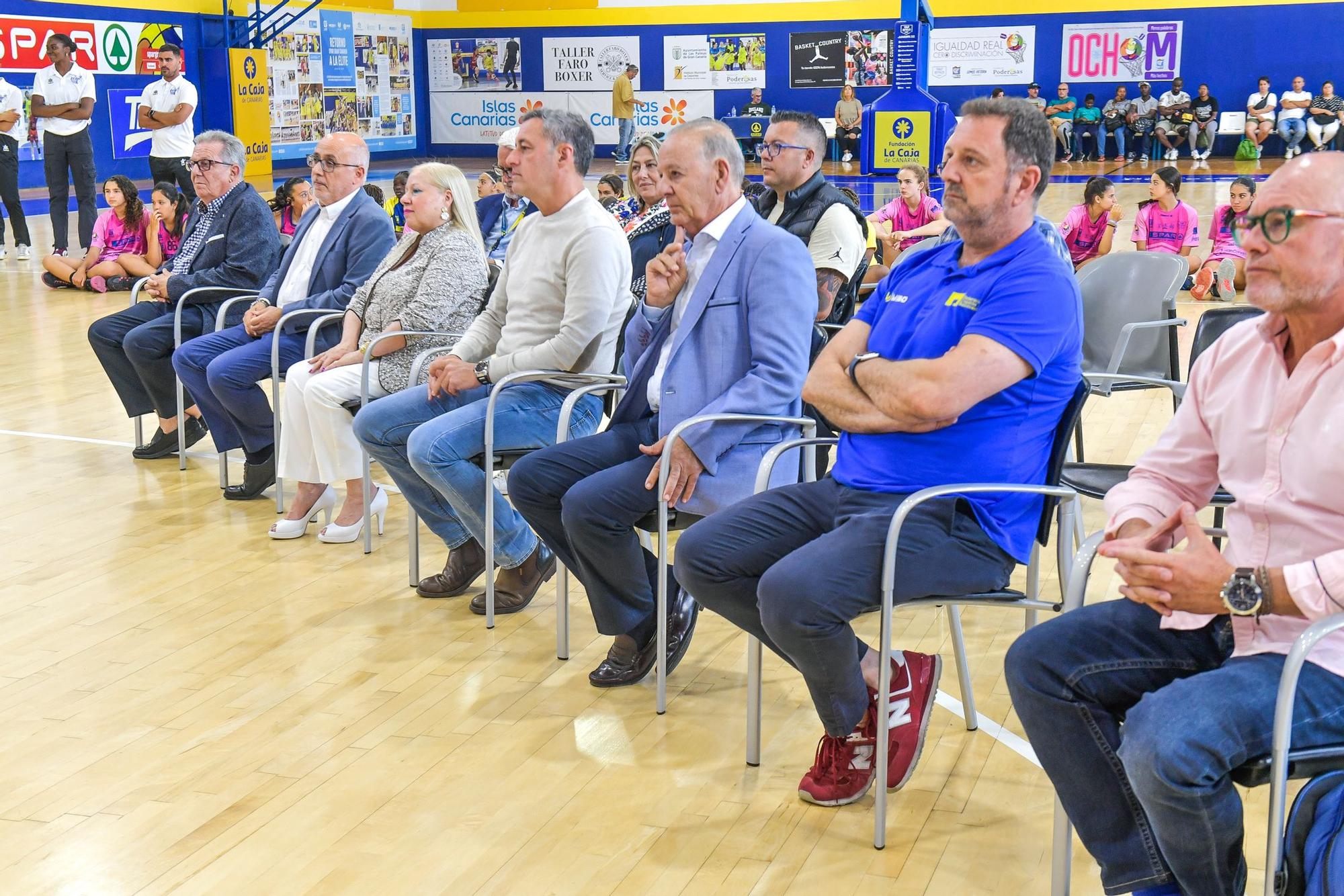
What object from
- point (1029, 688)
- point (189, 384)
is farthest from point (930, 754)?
point (189, 384)

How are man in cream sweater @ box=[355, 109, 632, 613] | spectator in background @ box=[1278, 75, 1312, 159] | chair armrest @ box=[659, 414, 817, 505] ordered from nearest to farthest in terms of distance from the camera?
chair armrest @ box=[659, 414, 817, 505]
man in cream sweater @ box=[355, 109, 632, 613]
spectator in background @ box=[1278, 75, 1312, 159]

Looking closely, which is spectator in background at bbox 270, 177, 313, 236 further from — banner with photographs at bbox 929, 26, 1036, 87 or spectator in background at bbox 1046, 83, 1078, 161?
banner with photographs at bbox 929, 26, 1036, 87

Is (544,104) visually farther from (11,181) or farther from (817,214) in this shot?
(817,214)

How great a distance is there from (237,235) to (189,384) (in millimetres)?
670

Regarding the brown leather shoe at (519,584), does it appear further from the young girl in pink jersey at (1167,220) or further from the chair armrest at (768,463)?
the young girl in pink jersey at (1167,220)

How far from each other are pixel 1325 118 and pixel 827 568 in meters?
20.9

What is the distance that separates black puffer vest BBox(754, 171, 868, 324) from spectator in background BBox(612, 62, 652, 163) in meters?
17.9

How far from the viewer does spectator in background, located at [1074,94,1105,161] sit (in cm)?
2173

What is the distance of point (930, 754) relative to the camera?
9.21 ft

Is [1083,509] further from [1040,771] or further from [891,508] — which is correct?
[891,508]

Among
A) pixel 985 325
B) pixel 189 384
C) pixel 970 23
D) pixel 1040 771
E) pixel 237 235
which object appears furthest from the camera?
pixel 970 23

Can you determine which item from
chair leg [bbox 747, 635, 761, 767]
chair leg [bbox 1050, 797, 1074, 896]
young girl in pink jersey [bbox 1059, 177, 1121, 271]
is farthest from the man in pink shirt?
young girl in pink jersey [bbox 1059, 177, 1121, 271]

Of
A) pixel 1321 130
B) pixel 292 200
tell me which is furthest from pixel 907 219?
pixel 1321 130

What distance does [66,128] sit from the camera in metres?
11.4
